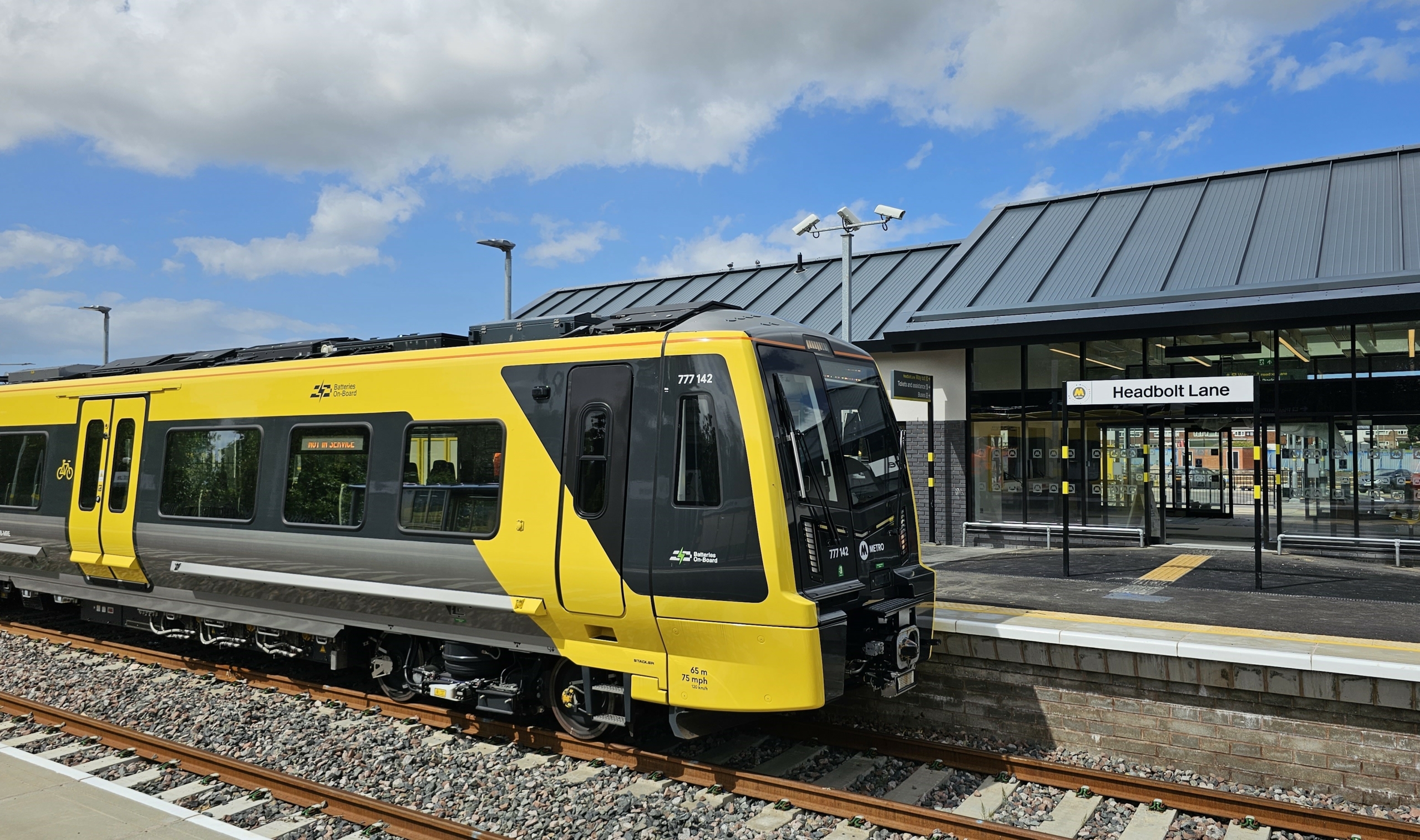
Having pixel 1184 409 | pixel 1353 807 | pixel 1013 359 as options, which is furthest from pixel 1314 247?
pixel 1353 807

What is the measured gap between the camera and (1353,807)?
645 centimetres

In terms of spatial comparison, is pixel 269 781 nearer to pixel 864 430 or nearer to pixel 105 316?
pixel 864 430

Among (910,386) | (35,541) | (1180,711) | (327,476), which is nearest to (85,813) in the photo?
(327,476)

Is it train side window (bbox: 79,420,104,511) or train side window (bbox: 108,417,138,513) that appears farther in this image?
train side window (bbox: 79,420,104,511)

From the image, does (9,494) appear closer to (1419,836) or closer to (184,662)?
(184,662)

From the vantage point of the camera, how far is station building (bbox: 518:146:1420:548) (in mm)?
13867

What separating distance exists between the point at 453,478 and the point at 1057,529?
38.8ft

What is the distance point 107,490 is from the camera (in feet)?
33.9

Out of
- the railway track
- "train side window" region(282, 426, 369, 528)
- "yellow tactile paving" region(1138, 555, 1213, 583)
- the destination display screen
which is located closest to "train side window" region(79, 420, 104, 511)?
the railway track

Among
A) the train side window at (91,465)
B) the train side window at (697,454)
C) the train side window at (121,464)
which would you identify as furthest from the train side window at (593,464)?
the train side window at (91,465)

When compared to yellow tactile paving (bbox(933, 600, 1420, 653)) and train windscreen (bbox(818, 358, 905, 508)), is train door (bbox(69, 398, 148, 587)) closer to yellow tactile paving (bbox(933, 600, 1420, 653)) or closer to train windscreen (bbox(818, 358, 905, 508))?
train windscreen (bbox(818, 358, 905, 508))

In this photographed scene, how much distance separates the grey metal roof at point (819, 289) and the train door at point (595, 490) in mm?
10803

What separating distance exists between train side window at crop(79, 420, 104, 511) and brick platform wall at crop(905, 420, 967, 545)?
39.9 feet

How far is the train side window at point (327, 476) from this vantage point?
8172 mm
